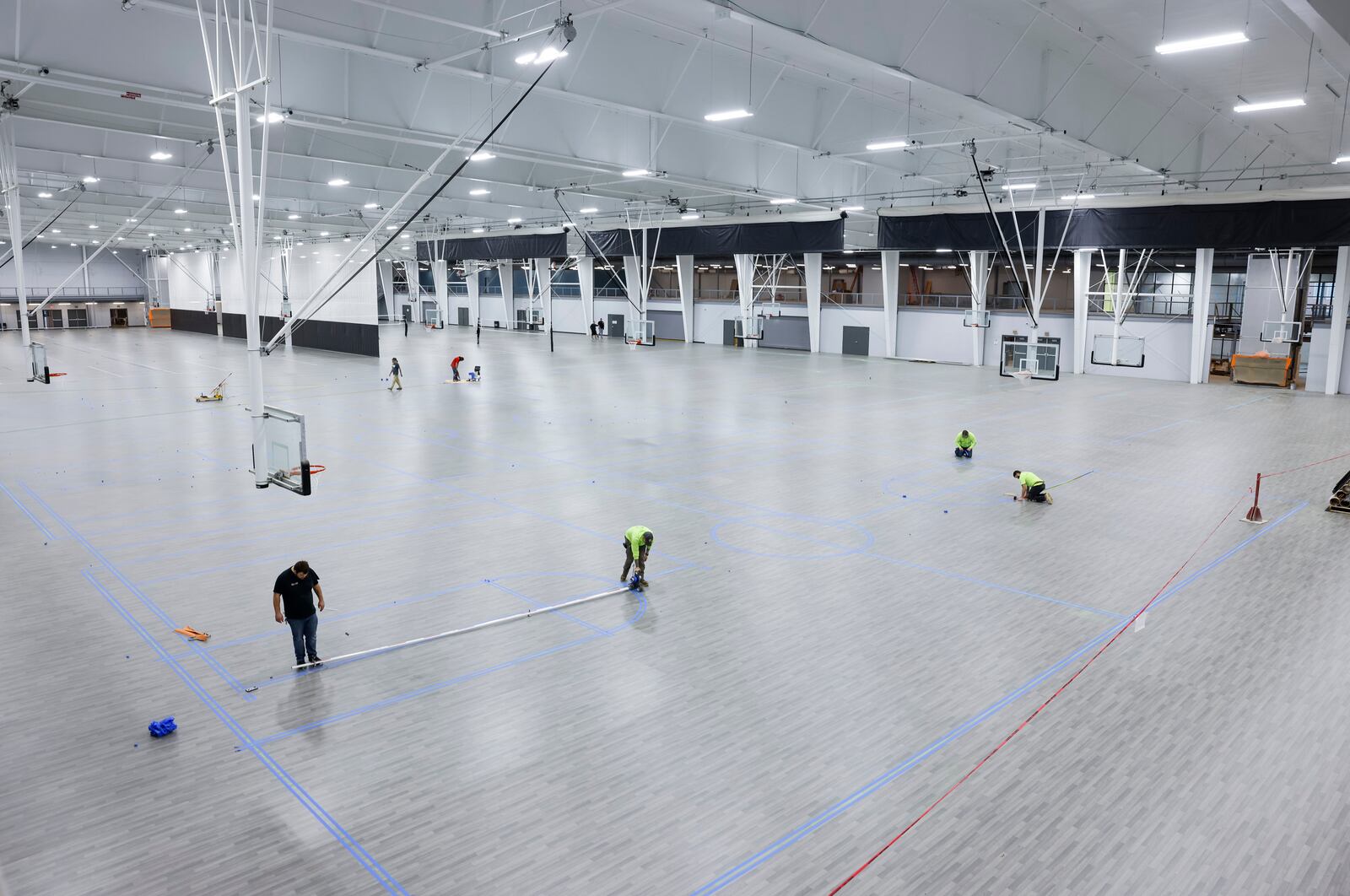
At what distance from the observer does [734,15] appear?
48.7 ft

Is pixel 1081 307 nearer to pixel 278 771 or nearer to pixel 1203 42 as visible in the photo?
pixel 1203 42

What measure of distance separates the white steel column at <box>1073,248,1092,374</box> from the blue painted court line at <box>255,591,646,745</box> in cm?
3839

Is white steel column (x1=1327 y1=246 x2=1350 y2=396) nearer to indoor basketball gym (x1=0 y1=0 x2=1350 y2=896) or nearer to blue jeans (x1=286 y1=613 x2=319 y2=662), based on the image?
indoor basketball gym (x1=0 y1=0 x2=1350 y2=896)

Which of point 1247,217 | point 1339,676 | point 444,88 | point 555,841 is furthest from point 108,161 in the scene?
point 1247,217

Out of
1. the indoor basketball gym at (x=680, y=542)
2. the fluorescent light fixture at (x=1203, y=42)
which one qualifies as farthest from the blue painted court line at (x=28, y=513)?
the fluorescent light fixture at (x=1203, y=42)

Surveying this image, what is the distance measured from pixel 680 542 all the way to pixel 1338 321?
34.8 meters

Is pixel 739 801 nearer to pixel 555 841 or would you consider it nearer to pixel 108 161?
pixel 555 841

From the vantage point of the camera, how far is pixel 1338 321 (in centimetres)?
3500

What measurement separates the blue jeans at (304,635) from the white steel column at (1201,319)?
1554 inches

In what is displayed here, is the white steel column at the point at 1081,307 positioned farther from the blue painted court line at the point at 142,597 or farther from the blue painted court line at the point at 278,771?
the blue painted court line at the point at 278,771

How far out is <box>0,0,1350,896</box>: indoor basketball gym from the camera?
668cm

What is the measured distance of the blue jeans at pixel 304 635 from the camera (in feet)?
30.3

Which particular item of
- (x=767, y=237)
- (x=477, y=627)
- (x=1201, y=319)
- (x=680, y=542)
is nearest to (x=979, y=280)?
(x=1201, y=319)

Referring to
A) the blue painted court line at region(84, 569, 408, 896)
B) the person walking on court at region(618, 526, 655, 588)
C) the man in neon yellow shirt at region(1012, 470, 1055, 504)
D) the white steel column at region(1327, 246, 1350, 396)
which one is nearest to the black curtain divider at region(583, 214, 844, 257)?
the white steel column at region(1327, 246, 1350, 396)
